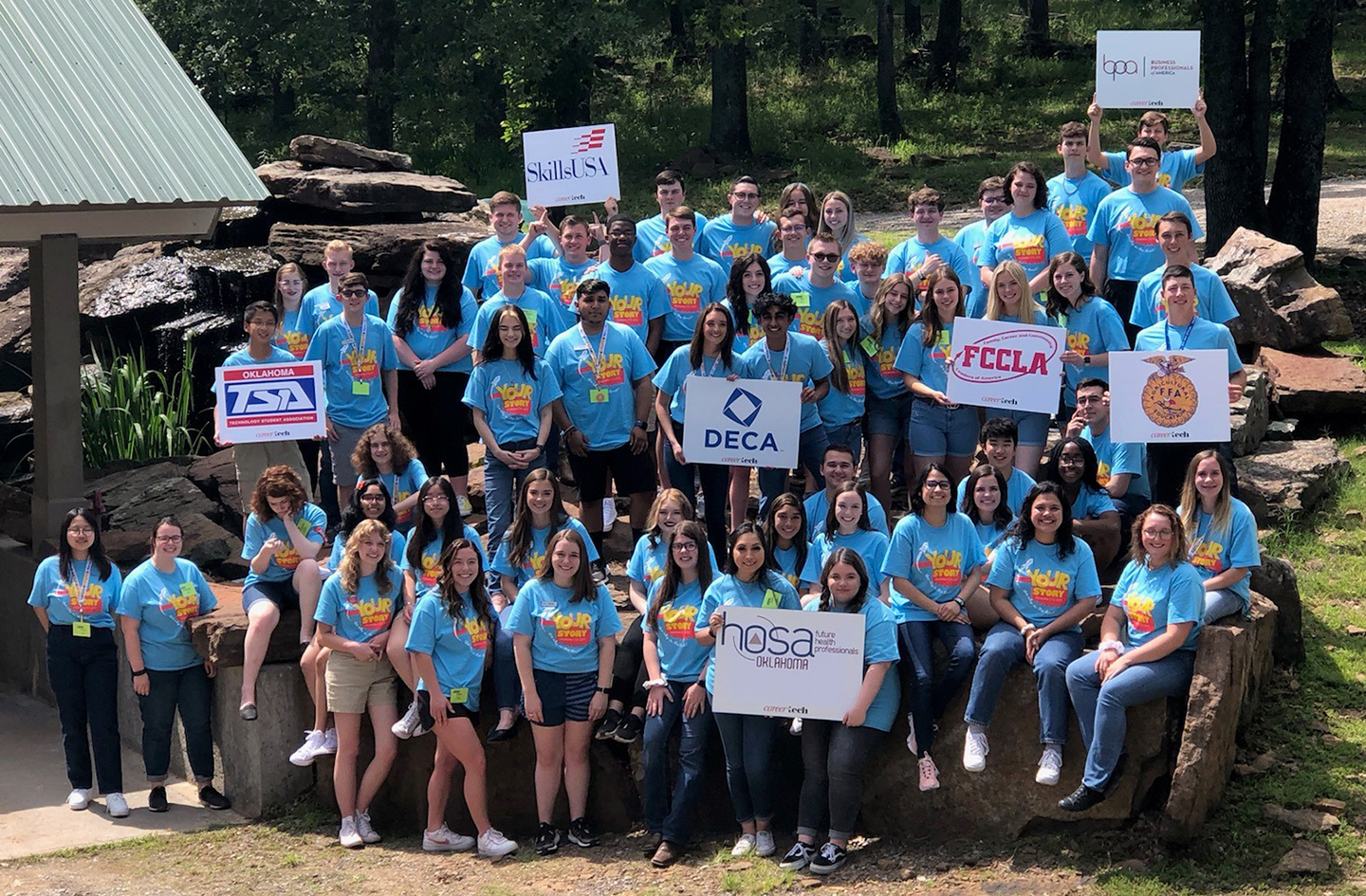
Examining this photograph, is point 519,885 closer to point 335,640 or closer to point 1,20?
point 335,640

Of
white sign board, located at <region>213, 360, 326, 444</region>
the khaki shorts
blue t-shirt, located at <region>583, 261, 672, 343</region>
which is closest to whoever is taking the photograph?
the khaki shorts

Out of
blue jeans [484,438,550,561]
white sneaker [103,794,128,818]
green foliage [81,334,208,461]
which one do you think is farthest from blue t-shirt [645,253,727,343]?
green foliage [81,334,208,461]

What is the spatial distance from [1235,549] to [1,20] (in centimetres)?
975

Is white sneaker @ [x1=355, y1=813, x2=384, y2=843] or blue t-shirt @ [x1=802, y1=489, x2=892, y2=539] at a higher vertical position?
blue t-shirt @ [x1=802, y1=489, x2=892, y2=539]

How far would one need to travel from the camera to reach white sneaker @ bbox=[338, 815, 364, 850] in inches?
382

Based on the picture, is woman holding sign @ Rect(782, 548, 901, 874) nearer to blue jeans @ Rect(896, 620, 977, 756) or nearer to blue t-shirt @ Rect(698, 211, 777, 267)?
blue jeans @ Rect(896, 620, 977, 756)

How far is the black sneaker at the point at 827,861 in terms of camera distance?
8719 millimetres

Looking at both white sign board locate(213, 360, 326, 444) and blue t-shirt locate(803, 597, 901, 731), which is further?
white sign board locate(213, 360, 326, 444)

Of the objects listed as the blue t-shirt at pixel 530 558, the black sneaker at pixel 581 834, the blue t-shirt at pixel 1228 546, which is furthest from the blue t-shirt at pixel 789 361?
the black sneaker at pixel 581 834

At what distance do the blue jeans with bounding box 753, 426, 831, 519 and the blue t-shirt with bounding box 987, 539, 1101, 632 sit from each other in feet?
6.07

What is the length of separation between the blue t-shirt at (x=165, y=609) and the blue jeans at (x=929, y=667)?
13.7 ft

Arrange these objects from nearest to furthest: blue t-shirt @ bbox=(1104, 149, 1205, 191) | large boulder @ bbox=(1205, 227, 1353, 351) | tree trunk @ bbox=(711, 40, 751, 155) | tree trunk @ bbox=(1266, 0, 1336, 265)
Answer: blue t-shirt @ bbox=(1104, 149, 1205, 191) → large boulder @ bbox=(1205, 227, 1353, 351) → tree trunk @ bbox=(1266, 0, 1336, 265) → tree trunk @ bbox=(711, 40, 751, 155)

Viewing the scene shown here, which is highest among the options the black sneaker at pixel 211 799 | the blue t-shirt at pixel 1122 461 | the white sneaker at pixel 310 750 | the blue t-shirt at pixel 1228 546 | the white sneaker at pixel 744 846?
the blue t-shirt at pixel 1122 461

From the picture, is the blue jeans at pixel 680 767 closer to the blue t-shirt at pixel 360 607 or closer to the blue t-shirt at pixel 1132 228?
the blue t-shirt at pixel 360 607
